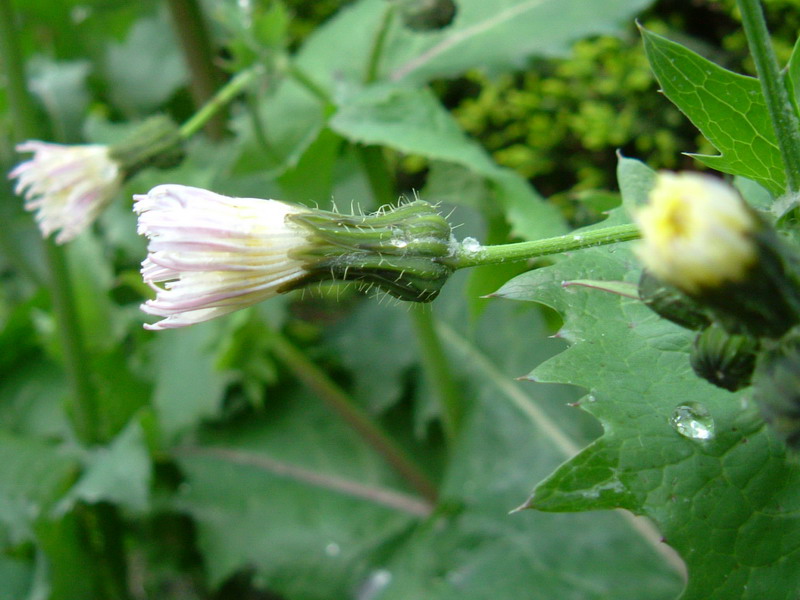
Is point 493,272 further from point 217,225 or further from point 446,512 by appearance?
point 446,512

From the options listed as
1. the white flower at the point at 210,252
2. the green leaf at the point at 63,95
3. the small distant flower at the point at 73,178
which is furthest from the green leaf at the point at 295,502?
the white flower at the point at 210,252

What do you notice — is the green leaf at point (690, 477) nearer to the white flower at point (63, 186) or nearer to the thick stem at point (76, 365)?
the white flower at point (63, 186)

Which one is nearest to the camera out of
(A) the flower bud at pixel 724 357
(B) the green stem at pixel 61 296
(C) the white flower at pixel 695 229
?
(C) the white flower at pixel 695 229

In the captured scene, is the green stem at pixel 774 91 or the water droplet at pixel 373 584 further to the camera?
the water droplet at pixel 373 584

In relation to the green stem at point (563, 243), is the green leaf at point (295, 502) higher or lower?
lower

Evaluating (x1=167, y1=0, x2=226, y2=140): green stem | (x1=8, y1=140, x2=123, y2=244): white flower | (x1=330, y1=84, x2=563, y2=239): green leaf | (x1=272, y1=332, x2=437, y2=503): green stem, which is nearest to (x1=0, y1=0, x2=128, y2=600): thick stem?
(x1=8, y1=140, x2=123, y2=244): white flower

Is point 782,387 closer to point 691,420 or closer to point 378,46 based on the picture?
point 691,420

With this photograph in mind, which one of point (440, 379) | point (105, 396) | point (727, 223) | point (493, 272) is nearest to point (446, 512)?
point (440, 379)
